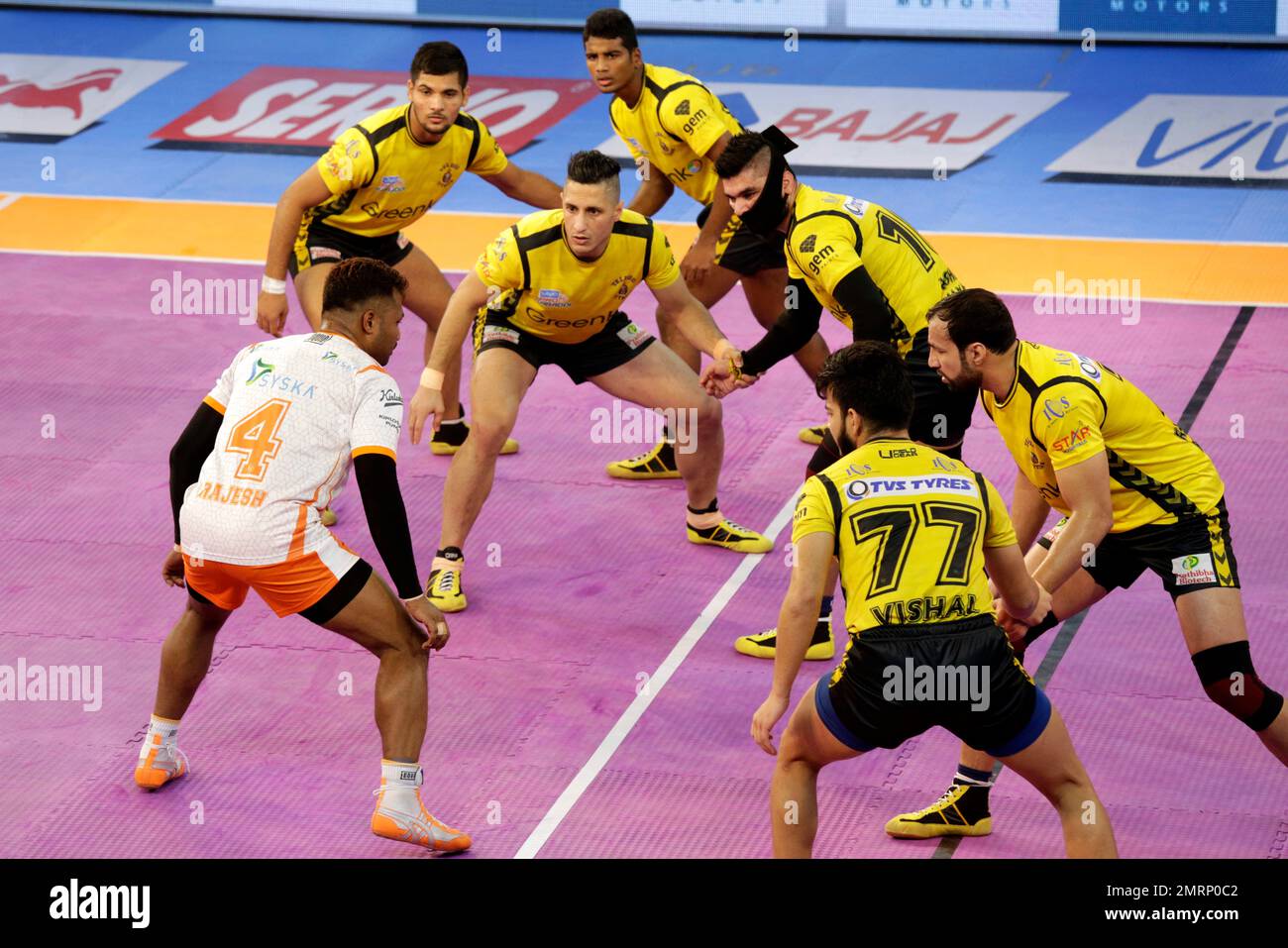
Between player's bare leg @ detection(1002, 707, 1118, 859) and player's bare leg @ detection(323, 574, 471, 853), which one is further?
player's bare leg @ detection(323, 574, 471, 853)

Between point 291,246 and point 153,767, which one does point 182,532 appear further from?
point 291,246

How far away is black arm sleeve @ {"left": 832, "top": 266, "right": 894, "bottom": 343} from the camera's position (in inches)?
325

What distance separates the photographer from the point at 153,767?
7.61 metres

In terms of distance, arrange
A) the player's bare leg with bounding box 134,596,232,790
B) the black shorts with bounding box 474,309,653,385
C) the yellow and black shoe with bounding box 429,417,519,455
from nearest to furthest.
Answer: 1. the player's bare leg with bounding box 134,596,232,790
2. the black shorts with bounding box 474,309,653,385
3. the yellow and black shoe with bounding box 429,417,519,455

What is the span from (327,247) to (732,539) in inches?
110

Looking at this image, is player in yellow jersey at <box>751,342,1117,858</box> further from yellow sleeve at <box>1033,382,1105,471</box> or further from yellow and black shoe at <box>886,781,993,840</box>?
yellow and black shoe at <box>886,781,993,840</box>

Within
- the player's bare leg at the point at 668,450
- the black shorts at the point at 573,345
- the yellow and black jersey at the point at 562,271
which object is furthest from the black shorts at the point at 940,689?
the player's bare leg at the point at 668,450

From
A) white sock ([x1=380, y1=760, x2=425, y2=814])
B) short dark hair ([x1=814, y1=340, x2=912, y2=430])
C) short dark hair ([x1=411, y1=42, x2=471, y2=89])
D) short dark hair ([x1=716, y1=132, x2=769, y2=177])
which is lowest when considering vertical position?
white sock ([x1=380, y1=760, x2=425, y2=814])

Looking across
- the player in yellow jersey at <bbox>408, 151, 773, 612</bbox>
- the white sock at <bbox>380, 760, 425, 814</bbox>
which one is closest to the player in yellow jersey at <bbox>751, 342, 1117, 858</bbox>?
the white sock at <bbox>380, 760, 425, 814</bbox>

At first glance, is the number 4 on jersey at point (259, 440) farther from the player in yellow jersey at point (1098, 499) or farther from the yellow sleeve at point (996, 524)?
the yellow sleeve at point (996, 524)

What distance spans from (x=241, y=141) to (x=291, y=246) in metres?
8.18

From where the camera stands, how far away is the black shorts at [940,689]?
593 centimetres

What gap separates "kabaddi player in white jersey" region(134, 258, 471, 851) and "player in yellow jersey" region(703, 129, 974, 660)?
2.00 meters

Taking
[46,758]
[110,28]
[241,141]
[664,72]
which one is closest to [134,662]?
[46,758]
